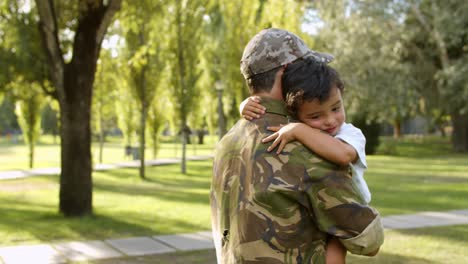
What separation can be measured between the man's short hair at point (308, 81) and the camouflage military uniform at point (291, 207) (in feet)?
0.33

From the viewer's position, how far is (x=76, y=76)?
433 inches

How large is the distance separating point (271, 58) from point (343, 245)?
67cm

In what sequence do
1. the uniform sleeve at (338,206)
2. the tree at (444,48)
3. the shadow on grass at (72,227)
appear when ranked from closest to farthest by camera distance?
1. the uniform sleeve at (338,206)
2. the shadow on grass at (72,227)
3. the tree at (444,48)

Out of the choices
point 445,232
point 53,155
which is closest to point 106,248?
point 445,232

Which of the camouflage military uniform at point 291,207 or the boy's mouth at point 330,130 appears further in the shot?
the boy's mouth at point 330,130

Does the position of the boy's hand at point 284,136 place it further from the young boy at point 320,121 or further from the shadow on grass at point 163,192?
the shadow on grass at point 163,192

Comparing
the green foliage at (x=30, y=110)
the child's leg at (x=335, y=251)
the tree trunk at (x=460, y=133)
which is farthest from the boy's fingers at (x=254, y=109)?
the tree trunk at (x=460, y=133)

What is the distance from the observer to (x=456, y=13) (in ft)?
90.7

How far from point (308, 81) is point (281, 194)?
0.38 meters

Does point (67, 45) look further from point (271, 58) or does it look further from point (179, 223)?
point (271, 58)

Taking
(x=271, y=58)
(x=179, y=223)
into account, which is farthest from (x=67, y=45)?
(x=271, y=58)

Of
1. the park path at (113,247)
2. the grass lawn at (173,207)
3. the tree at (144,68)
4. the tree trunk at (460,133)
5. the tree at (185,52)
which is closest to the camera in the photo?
the park path at (113,247)

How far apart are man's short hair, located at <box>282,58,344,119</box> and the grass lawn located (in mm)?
5556

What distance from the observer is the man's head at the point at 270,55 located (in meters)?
2.13
